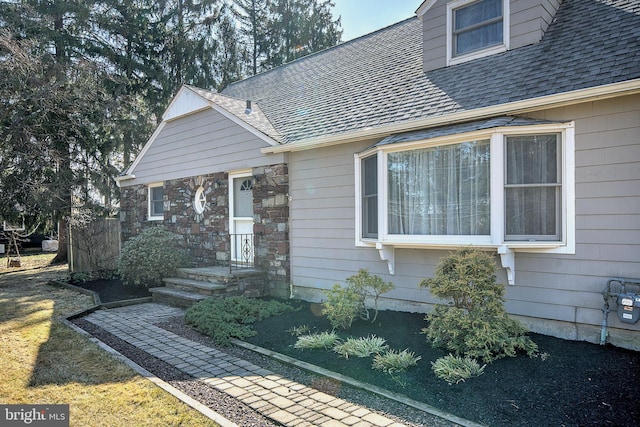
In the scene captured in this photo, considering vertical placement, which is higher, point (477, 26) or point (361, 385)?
point (477, 26)

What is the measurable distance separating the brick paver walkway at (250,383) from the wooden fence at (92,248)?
513cm

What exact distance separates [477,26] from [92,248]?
34.4 feet

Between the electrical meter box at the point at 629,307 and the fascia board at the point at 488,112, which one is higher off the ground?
the fascia board at the point at 488,112

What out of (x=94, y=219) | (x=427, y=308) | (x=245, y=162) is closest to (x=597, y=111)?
(x=427, y=308)

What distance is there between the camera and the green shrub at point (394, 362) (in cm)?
413


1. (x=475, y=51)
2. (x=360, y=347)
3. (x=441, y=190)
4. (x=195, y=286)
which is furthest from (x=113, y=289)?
(x=475, y=51)

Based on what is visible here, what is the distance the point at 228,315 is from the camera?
6.17m

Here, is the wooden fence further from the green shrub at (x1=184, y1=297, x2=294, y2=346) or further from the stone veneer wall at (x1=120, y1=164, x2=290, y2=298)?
the green shrub at (x1=184, y1=297, x2=294, y2=346)

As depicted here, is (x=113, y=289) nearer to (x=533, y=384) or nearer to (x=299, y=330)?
(x=299, y=330)

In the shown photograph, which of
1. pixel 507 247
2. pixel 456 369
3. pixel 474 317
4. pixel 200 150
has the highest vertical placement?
pixel 200 150

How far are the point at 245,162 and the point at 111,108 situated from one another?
732cm

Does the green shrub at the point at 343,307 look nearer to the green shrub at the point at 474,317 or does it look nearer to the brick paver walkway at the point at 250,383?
the green shrub at the point at 474,317

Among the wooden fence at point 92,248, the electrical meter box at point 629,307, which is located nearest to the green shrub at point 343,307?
the electrical meter box at point 629,307

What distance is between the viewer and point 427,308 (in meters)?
6.05
